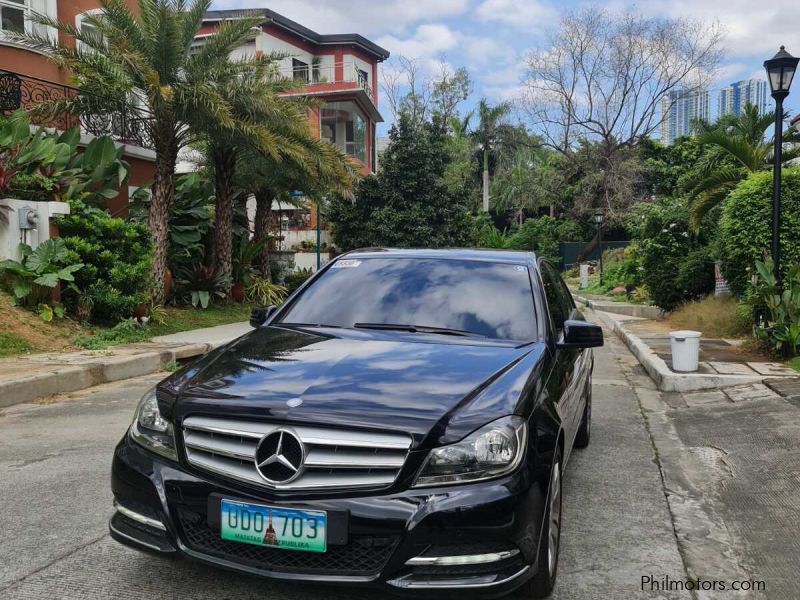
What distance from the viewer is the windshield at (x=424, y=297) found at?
410cm

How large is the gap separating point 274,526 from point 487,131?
5455cm

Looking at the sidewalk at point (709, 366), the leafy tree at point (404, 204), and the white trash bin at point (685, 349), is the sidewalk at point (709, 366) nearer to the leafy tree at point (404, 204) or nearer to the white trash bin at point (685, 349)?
the white trash bin at point (685, 349)

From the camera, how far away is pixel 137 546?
2.98 m

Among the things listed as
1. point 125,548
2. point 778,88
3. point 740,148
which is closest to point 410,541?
point 125,548

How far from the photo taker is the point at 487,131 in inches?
2168

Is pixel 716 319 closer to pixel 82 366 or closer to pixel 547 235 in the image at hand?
pixel 82 366

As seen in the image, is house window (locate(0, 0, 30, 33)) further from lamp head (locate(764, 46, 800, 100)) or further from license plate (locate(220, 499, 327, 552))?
license plate (locate(220, 499, 327, 552))

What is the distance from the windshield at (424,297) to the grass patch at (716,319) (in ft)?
29.8

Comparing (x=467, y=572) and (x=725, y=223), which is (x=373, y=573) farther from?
(x=725, y=223)

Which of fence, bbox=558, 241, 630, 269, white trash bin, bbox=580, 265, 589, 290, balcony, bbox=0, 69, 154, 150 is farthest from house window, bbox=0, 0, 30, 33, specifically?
fence, bbox=558, 241, 630, 269

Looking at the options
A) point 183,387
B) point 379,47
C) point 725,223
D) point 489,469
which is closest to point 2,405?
point 183,387

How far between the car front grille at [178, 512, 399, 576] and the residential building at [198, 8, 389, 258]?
95.1 feet

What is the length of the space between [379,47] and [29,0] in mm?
26734

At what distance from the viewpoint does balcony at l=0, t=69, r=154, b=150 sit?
13.7m
